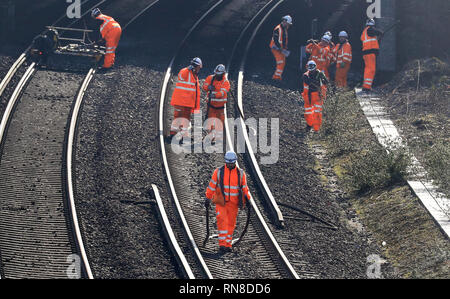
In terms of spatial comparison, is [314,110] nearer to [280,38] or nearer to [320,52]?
[320,52]

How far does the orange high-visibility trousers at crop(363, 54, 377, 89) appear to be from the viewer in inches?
724

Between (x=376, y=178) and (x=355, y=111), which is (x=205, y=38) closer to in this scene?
(x=355, y=111)

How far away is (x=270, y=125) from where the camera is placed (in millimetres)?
15758

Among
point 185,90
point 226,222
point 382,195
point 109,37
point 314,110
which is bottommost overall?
point 382,195

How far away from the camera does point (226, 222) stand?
36.1 ft

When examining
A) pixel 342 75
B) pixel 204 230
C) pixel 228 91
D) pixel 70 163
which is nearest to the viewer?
pixel 204 230

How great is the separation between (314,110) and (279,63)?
3.34 meters

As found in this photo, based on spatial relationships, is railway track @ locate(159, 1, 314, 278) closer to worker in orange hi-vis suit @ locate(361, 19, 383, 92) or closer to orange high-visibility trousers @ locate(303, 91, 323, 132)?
orange high-visibility trousers @ locate(303, 91, 323, 132)

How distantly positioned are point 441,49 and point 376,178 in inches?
323

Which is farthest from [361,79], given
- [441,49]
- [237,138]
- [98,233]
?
[98,233]

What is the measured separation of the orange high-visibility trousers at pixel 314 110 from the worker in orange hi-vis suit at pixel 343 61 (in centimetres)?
267

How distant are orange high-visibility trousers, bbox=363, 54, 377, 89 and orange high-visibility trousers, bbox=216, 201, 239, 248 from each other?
842 centimetres

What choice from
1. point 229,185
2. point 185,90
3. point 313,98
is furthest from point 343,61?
point 229,185

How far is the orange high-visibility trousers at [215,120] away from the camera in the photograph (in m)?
15.0
